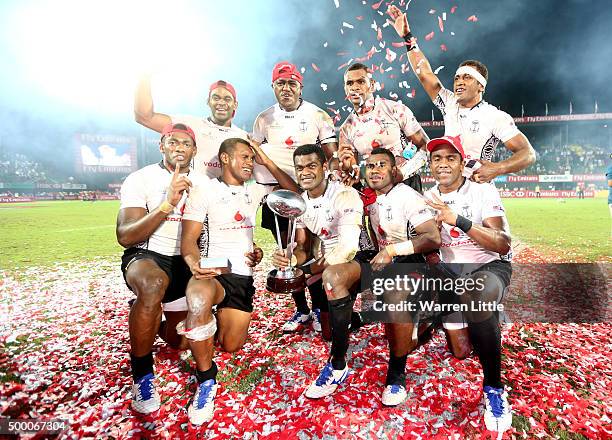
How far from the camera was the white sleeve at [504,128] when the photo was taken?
4.33 metres

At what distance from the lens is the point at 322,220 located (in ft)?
14.1

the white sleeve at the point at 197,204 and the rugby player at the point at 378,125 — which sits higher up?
the rugby player at the point at 378,125

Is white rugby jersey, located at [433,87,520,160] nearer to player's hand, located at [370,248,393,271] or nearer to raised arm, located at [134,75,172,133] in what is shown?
player's hand, located at [370,248,393,271]

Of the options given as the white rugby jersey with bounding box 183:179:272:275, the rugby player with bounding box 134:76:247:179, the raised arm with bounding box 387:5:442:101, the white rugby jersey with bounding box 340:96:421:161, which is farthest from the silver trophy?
the raised arm with bounding box 387:5:442:101

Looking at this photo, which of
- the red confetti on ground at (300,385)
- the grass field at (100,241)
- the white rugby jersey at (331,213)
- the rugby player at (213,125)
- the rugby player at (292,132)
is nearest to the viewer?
the red confetti on ground at (300,385)

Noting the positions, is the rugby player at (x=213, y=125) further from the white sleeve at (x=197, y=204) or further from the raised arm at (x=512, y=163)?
the raised arm at (x=512, y=163)

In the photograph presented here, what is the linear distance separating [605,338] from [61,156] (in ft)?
308

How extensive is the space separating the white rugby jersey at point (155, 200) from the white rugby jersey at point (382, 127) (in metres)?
2.53

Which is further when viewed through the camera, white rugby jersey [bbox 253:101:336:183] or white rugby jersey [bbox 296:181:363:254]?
white rugby jersey [bbox 253:101:336:183]

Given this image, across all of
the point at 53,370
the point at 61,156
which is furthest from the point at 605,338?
the point at 61,156

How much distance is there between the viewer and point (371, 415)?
3.21 meters

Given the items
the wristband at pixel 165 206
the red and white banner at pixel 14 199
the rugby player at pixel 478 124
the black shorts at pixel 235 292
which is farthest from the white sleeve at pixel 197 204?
the red and white banner at pixel 14 199

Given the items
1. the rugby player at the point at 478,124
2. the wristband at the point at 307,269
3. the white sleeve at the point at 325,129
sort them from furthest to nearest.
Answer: the white sleeve at the point at 325,129 < the wristband at the point at 307,269 < the rugby player at the point at 478,124

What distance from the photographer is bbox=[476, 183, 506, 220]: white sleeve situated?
3564 millimetres
